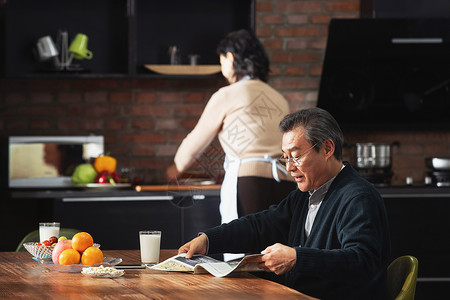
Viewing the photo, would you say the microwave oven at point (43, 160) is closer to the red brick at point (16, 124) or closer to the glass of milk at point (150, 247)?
the red brick at point (16, 124)

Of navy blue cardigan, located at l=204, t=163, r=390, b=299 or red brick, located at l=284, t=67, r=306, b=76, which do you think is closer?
navy blue cardigan, located at l=204, t=163, r=390, b=299

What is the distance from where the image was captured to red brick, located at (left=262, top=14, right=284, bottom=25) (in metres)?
4.51

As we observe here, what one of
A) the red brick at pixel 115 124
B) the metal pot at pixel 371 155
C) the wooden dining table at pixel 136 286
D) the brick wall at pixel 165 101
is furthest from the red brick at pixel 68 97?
the wooden dining table at pixel 136 286

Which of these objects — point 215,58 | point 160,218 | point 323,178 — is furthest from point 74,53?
point 323,178

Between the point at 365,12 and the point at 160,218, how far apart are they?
1781mm

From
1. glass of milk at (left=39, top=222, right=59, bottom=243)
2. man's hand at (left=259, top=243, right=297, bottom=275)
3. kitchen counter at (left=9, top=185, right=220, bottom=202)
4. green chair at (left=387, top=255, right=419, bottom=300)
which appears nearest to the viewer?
man's hand at (left=259, top=243, right=297, bottom=275)

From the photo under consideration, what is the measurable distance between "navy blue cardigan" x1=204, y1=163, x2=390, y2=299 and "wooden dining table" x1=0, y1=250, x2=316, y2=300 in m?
0.15

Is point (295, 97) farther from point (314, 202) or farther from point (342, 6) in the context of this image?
point (314, 202)

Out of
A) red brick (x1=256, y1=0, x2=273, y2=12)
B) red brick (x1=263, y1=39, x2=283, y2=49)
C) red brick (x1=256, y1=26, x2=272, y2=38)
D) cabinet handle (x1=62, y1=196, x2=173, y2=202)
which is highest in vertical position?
red brick (x1=256, y1=0, x2=273, y2=12)

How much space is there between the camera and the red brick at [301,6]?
14.8 feet

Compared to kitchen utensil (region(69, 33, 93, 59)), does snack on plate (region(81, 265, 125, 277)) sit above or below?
below

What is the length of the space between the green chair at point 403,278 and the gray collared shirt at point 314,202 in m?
0.26

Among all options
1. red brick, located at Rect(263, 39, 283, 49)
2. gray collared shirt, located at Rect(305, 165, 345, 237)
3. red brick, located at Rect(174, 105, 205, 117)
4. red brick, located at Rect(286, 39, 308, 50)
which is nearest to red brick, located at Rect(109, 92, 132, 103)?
red brick, located at Rect(174, 105, 205, 117)

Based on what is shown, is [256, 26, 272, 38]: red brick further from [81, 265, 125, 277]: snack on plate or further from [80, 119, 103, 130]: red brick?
[81, 265, 125, 277]: snack on plate
